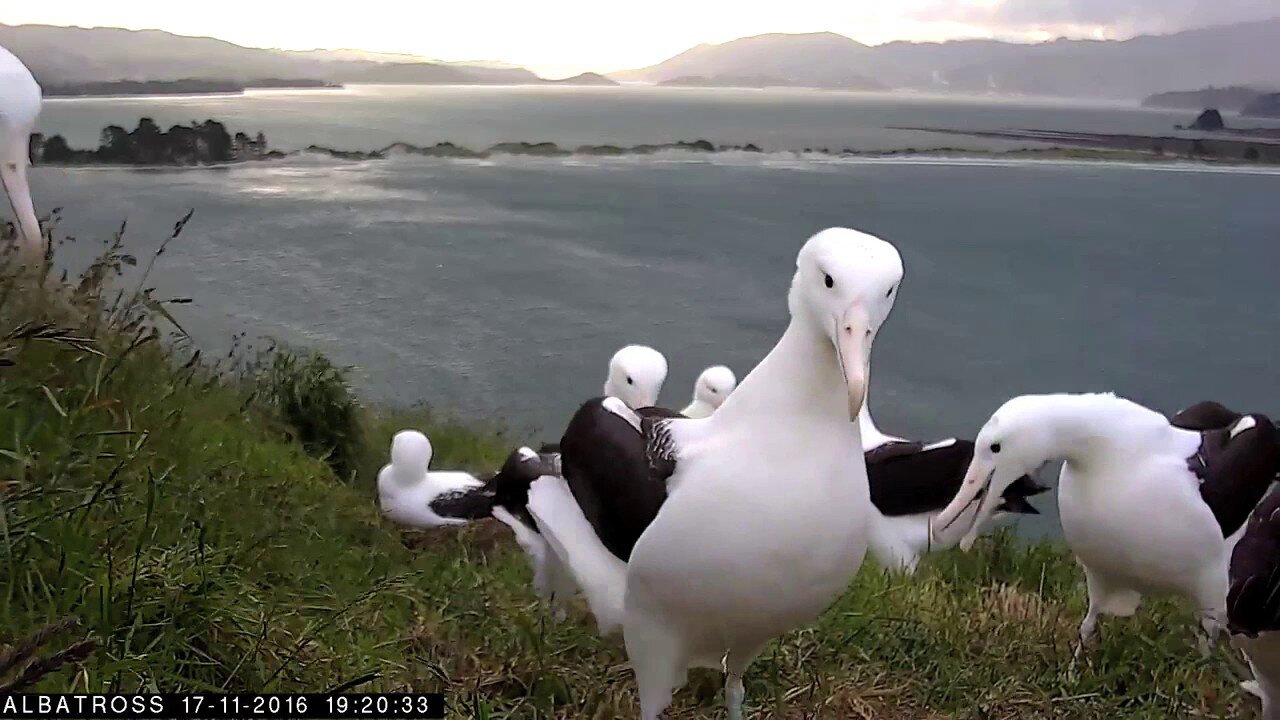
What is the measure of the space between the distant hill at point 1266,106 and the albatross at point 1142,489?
2623 millimetres

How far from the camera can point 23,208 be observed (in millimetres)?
3484

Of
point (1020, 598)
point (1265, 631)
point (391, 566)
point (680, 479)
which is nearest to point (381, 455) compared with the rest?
point (391, 566)

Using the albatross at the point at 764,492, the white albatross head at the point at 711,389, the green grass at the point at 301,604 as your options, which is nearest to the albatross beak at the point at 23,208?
the green grass at the point at 301,604

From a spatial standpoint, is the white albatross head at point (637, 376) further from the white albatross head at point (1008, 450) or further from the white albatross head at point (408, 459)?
the white albatross head at point (1008, 450)

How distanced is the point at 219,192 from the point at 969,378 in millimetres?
3502

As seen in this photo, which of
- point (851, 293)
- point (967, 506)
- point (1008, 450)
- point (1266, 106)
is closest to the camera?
point (851, 293)

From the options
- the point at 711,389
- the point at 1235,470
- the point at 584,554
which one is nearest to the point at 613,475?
the point at 584,554

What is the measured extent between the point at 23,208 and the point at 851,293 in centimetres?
302

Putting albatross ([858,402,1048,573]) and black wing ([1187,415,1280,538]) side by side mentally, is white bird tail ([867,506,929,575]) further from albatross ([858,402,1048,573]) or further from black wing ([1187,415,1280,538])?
black wing ([1187,415,1280,538])

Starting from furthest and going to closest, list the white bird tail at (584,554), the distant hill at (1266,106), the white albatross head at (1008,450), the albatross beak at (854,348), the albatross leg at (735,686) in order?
the distant hill at (1266,106) → the white albatross head at (1008,450) → the white bird tail at (584,554) → the albatross leg at (735,686) → the albatross beak at (854,348)

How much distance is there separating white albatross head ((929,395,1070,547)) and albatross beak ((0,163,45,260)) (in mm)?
2654

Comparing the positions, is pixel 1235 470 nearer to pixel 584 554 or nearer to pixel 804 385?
pixel 804 385

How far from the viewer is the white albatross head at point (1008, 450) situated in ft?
9.32

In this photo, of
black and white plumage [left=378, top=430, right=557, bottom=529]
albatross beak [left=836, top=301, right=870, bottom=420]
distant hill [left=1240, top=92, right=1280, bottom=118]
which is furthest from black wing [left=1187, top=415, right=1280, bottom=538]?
distant hill [left=1240, top=92, right=1280, bottom=118]
